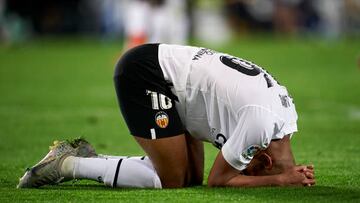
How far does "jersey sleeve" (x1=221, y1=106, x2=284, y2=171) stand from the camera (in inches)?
231

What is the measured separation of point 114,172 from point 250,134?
1.09m

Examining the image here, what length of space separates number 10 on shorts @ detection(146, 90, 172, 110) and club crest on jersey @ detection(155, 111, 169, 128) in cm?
5

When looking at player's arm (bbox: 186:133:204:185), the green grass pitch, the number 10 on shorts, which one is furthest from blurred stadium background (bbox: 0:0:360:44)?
the number 10 on shorts

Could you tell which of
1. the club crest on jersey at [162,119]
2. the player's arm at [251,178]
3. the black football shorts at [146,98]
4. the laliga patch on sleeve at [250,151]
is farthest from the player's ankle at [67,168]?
Answer: the laliga patch on sleeve at [250,151]

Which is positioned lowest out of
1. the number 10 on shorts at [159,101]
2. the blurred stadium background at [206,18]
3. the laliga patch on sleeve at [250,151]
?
the blurred stadium background at [206,18]

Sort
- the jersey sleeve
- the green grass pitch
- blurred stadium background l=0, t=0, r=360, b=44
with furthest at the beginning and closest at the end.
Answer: blurred stadium background l=0, t=0, r=360, b=44 → the green grass pitch → the jersey sleeve

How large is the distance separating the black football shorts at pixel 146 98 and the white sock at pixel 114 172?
0.86 ft

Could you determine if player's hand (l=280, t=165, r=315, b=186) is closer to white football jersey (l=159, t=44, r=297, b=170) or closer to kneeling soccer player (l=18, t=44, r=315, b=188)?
kneeling soccer player (l=18, t=44, r=315, b=188)

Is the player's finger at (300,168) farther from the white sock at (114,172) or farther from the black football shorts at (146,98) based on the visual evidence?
the white sock at (114,172)

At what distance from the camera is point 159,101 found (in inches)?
244

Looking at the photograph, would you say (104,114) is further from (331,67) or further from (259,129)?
(331,67)

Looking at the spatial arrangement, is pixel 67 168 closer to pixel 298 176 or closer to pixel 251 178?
pixel 251 178

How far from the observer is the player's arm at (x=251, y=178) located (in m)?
6.12

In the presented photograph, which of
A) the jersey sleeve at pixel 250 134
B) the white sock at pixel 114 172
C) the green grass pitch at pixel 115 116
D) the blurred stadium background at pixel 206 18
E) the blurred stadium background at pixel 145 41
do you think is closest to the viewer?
the jersey sleeve at pixel 250 134
